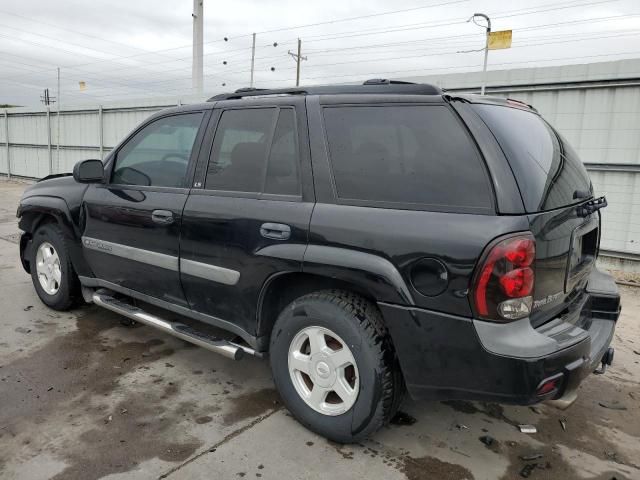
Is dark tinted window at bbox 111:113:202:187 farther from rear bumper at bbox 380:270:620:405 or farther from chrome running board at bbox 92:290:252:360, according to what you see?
rear bumper at bbox 380:270:620:405

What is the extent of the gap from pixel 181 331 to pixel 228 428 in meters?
0.76

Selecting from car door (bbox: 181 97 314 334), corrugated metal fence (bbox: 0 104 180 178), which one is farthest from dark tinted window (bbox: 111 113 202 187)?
corrugated metal fence (bbox: 0 104 180 178)

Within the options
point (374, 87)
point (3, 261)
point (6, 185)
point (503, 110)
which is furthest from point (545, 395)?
point (6, 185)

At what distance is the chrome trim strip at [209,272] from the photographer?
3016 mm

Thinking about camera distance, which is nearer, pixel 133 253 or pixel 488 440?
pixel 488 440

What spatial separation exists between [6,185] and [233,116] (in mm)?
17477

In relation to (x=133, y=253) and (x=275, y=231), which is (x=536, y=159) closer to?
(x=275, y=231)

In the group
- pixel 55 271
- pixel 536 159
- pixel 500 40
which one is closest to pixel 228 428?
pixel 536 159

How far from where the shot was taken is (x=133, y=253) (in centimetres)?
364

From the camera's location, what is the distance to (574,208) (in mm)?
2594

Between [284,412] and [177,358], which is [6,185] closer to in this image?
[177,358]

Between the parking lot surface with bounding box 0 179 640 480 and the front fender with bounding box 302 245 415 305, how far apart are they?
919 mm

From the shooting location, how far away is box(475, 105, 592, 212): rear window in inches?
90.7

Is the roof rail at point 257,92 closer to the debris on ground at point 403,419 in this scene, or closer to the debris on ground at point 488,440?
the debris on ground at point 403,419
